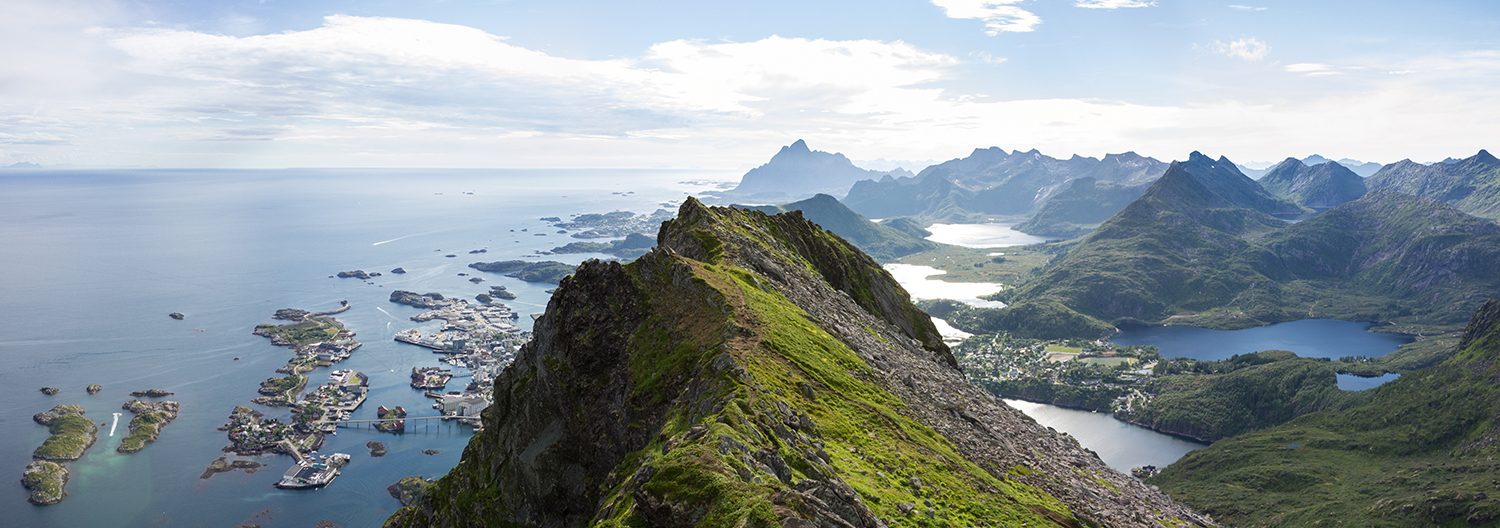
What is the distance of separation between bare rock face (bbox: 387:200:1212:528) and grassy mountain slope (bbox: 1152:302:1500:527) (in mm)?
98348

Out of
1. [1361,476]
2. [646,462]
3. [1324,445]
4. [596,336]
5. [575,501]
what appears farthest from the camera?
[1324,445]

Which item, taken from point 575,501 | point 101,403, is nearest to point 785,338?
point 575,501

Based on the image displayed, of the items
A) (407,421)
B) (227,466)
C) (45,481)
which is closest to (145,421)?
(45,481)

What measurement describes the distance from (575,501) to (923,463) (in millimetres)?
18680

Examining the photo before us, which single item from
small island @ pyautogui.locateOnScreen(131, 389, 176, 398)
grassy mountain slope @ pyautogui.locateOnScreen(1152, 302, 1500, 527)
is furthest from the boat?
grassy mountain slope @ pyautogui.locateOnScreen(1152, 302, 1500, 527)

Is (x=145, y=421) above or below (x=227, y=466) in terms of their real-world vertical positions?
below

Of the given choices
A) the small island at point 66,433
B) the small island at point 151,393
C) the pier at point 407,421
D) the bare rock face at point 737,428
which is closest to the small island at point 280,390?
the pier at point 407,421

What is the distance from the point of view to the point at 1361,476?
532ft

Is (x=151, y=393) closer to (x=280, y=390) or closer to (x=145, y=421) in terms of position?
(x=145, y=421)

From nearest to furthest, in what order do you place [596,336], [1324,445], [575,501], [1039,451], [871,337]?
1. [575,501]
2. [596,336]
3. [1039,451]
4. [871,337]
5. [1324,445]

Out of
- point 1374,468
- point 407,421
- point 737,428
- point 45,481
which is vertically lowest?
point 45,481

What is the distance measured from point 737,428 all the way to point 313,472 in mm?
144358

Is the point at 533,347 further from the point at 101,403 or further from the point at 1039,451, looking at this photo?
the point at 101,403

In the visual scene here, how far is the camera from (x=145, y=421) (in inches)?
6791
